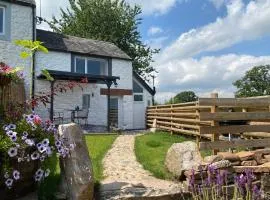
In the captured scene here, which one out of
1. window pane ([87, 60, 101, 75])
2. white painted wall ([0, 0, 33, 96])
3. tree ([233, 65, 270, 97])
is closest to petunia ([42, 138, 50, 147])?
white painted wall ([0, 0, 33, 96])

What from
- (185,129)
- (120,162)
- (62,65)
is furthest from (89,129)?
(120,162)

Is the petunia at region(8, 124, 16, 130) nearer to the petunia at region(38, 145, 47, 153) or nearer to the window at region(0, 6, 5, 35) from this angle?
the petunia at region(38, 145, 47, 153)

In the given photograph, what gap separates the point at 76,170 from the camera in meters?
6.00

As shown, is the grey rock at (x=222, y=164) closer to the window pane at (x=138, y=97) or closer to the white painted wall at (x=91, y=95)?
the white painted wall at (x=91, y=95)

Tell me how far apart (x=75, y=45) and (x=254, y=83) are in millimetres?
16036

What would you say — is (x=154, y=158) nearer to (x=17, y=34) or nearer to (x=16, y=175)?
(x=16, y=175)

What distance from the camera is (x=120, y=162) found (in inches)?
359

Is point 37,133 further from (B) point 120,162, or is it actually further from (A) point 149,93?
(A) point 149,93

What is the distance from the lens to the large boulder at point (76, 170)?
231 inches

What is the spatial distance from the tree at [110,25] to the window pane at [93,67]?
13.7 metres

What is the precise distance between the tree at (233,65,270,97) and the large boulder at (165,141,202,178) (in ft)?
83.6

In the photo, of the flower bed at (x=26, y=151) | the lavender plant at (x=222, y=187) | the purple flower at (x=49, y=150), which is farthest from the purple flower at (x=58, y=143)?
the lavender plant at (x=222, y=187)

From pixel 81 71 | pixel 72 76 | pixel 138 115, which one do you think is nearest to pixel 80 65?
pixel 81 71

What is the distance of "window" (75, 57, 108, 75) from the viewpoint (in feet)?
75.8
